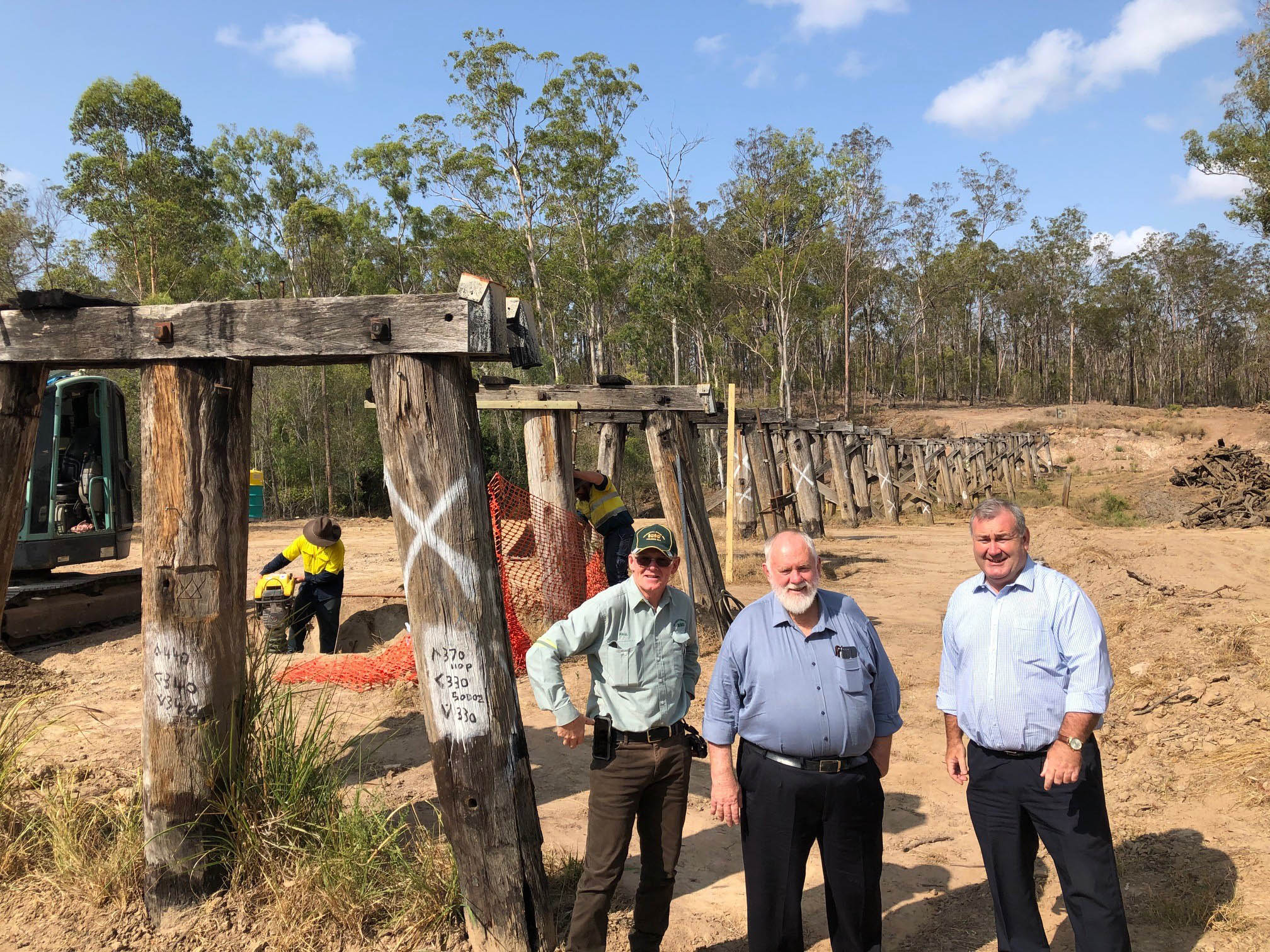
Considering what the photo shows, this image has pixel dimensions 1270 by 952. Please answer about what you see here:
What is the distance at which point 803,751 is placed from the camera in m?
2.92

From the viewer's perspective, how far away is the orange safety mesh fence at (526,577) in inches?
276

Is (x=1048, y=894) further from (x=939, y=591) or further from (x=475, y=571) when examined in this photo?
(x=939, y=591)

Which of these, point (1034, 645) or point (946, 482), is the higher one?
point (1034, 645)

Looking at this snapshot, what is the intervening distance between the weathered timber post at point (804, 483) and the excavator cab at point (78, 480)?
11199mm

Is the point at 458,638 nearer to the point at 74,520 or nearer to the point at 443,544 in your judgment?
the point at 443,544

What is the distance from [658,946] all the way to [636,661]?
1089 millimetres

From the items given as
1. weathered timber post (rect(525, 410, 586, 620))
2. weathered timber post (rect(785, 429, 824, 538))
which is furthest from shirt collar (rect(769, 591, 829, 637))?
weathered timber post (rect(785, 429, 824, 538))

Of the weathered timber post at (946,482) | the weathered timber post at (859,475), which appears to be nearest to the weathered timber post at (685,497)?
the weathered timber post at (859,475)

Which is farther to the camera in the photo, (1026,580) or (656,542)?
(656,542)

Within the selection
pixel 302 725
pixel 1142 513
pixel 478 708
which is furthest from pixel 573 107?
pixel 478 708

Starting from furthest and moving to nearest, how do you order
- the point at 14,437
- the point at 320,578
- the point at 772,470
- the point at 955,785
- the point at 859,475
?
1. the point at 859,475
2. the point at 772,470
3. the point at 320,578
4. the point at 955,785
5. the point at 14,437

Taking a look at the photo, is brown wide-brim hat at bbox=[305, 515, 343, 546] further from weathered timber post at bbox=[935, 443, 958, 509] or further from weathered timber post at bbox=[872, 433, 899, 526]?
weathered timber post at bbox=[935, 443, 958, 509]

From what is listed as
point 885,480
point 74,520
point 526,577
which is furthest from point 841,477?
point 74,520

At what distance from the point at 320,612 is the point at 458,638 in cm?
507
